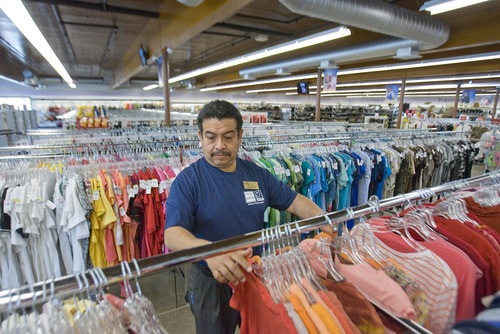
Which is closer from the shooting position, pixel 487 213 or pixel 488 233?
pixel 488 233

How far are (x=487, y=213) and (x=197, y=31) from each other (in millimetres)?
4849

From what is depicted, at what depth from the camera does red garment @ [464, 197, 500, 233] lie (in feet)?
5.00

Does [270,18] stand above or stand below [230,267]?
above

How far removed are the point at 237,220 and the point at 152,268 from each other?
2.81ft

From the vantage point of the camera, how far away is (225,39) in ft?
27.1

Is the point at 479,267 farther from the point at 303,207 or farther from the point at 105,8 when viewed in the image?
the point at 105,8

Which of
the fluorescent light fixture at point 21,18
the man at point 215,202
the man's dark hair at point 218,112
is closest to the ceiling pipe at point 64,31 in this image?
the fluorescent light fixture at point 21,18

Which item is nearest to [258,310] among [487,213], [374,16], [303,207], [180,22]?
[303,207]

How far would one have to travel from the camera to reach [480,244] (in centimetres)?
120

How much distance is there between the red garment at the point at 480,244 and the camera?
1131 millimetres

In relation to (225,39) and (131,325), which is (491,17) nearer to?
(225,39)

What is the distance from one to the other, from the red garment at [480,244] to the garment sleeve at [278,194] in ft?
2.84

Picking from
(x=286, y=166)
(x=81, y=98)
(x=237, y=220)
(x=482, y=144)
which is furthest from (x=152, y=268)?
(x=81, y=98)

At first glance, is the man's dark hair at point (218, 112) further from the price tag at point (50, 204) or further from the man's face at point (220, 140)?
the price tag at point (50, 204)
